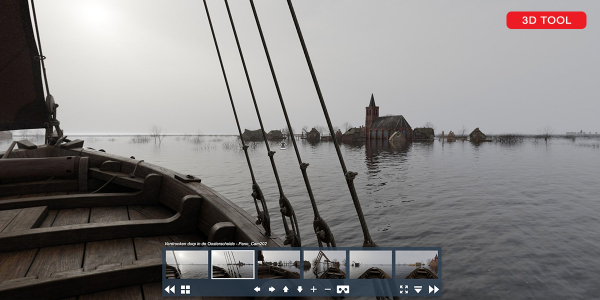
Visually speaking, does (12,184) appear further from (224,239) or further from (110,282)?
(224,239)

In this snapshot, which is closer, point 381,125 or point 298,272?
point 298,272

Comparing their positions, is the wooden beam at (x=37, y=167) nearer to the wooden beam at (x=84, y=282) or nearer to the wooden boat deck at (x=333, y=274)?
the wooden beam at (x=84, y=282)

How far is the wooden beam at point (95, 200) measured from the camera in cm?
299

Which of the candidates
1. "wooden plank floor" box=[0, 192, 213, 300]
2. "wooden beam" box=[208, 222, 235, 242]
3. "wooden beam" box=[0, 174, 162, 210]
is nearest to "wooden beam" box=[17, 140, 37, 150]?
"wooden beam" box=[0, 174, 162, 210]

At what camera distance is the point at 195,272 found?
5.28ft

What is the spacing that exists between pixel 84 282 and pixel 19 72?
15.4ft

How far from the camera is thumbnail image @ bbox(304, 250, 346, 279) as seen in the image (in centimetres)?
152

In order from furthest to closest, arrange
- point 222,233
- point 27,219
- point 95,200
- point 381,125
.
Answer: point 381,125 → point 95,200 → point 27,219 → point 222,233

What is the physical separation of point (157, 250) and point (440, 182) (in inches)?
707

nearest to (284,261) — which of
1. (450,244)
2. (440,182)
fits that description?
(450,244)

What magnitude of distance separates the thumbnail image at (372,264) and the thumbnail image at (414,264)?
6 cm

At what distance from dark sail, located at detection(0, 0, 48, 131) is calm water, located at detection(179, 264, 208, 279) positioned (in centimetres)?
500

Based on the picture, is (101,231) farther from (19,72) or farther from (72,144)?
(19,72)

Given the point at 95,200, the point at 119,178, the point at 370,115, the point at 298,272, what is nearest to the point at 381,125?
the point at 370,115
